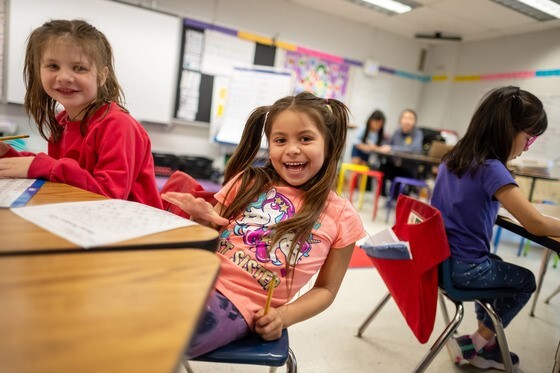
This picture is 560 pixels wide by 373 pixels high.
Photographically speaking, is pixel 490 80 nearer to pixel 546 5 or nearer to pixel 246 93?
pixel 546 5

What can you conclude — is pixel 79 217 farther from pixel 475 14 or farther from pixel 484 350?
pixel 475 14

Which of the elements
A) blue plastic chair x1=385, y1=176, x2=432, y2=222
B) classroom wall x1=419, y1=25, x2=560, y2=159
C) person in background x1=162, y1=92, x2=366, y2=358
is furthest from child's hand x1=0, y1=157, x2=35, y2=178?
classroom wall x1=419, y1=25, x2=560, y2=159

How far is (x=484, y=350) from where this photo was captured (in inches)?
58.6

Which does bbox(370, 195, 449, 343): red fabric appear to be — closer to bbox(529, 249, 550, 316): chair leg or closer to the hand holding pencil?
the hand holding pencil

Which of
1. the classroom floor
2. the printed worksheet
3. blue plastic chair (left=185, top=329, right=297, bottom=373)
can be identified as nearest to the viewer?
the printed worksheet

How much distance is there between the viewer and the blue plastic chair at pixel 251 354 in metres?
0.72

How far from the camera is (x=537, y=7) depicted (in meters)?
3.94

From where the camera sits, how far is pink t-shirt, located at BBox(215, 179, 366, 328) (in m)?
0.83

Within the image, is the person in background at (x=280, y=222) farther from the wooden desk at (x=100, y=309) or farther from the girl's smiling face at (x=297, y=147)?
the wooden desk at (x=100, y=309)

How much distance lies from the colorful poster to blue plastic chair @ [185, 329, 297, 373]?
4393 millimetres

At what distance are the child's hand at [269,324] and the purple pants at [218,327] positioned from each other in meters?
0.03

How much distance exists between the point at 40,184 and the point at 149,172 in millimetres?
360

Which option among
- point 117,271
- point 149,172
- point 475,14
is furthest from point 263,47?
point 117,271

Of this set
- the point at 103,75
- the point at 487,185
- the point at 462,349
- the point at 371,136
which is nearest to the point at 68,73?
the point at 103,75
